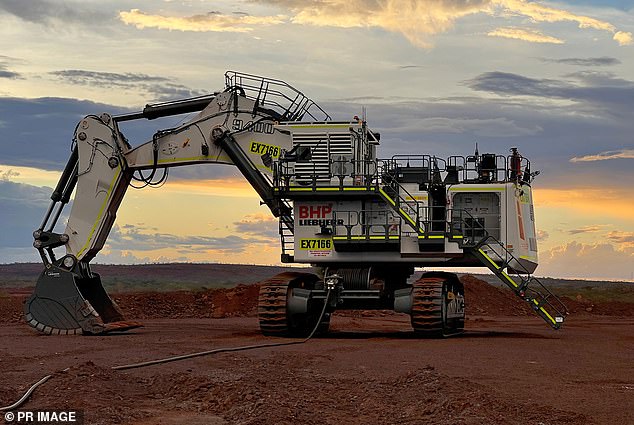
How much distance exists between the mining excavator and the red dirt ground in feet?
4.15

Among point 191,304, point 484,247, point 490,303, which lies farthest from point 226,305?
point 484,247

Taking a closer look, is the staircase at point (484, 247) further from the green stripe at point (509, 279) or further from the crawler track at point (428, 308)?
the crawler track at point (428, 308)

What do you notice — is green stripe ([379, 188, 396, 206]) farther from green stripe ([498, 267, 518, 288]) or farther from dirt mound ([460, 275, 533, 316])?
dirt mound ([460, 275, 533, 316])

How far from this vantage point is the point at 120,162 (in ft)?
115

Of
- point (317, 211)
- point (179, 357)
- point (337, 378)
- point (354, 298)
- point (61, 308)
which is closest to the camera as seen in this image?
point (337, 378)

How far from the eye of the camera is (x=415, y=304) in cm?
3216

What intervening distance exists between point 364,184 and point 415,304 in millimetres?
4022

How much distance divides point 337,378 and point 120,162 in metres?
15.8

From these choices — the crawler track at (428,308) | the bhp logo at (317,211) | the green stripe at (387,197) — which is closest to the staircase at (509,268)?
the crawler track at (428,308)

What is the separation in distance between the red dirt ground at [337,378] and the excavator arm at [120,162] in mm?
2151

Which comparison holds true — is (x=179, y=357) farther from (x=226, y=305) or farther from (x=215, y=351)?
(x=226, y=305)

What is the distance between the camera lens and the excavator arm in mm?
34000

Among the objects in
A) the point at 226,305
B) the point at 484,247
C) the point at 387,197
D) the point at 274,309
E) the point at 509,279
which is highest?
the point at 387,197

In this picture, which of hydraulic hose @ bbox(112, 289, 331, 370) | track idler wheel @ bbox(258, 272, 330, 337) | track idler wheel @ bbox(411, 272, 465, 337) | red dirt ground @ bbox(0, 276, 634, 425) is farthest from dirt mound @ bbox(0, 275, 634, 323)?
hydraulic hose @ bbox(112, 289, 331, 370)
